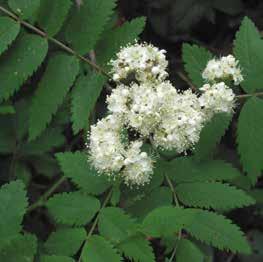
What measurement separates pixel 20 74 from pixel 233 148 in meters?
2.21

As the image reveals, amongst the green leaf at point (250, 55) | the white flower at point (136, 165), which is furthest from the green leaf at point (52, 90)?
the green leaf at point (250, 55)

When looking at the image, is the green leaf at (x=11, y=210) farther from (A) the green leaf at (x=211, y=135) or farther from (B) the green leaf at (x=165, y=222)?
(A) the green leaf at (x=211, y=135)

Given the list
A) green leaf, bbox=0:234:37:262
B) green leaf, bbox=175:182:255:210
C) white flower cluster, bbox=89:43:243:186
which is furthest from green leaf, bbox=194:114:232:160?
green leaf, bbox=0:234:37:262

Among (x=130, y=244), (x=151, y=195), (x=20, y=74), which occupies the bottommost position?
(x=130, y=244)

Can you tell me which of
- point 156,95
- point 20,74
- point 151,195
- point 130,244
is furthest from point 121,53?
point 130,244

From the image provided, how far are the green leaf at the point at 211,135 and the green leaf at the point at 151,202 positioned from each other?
0.33 meters

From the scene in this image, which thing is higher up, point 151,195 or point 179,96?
point 179,96

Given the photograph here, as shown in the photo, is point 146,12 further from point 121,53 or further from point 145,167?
point 145,167

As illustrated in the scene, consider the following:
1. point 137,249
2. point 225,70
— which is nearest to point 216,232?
point 137,249

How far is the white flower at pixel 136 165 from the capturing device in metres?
3.24

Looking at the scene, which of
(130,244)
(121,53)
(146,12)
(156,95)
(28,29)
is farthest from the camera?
(146,12)

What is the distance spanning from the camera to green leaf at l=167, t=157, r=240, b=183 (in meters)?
3.37

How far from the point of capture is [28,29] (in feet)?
12.3

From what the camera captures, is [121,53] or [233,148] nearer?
[121,53]
